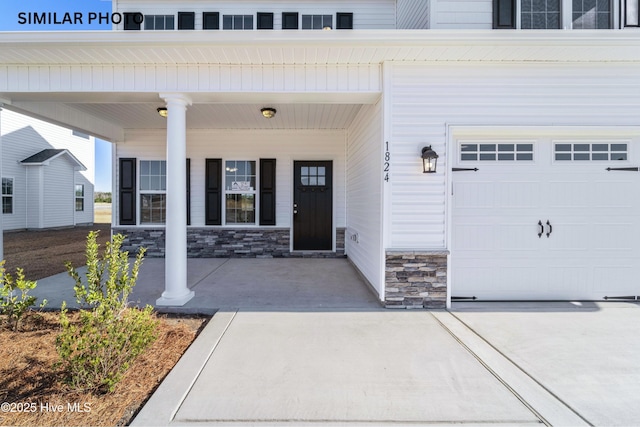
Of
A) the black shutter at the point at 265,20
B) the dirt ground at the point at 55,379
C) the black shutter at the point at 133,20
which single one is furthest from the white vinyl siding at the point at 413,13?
the black shutter at the point at 133,20

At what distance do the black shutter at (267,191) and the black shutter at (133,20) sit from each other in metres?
3.66

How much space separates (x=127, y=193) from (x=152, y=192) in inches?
20.0

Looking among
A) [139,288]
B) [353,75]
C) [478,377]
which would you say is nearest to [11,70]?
[139,288]

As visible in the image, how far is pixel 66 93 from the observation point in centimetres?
399

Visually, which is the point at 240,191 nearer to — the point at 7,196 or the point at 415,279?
the point at 415,279

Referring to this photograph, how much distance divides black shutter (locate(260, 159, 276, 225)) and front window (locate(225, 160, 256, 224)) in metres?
0.22

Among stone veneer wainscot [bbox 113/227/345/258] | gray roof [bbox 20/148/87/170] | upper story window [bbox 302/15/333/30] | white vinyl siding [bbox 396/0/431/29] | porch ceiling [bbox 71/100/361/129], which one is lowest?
stone veneer wainscot [bbox 113/227/345/258]

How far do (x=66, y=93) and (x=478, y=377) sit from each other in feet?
17.6

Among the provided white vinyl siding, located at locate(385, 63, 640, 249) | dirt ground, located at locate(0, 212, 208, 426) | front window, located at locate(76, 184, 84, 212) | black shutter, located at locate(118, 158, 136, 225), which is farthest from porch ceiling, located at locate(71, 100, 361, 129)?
front window, located at locate(76, 184, 84, 212)

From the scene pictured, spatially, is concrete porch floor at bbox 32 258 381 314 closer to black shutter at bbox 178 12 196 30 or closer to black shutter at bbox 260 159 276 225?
black shutter at bbox 260 159 276 225

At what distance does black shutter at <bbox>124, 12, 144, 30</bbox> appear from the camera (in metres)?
6.47

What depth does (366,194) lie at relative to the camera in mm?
4918

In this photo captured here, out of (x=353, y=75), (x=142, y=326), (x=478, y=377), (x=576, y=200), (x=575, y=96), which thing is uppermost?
(x=353, y=75)

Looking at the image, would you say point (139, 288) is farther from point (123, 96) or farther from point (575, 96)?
point (575, 96)
